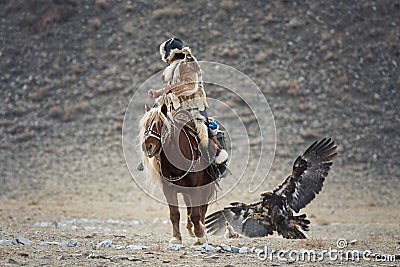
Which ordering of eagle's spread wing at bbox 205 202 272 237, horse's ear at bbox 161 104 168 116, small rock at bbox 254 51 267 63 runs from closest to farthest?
horse's ear at bbox 161 104 168 116
eagle's spread wing at bbox 205 202 272 237
small rock at bbox 254 51 267 63

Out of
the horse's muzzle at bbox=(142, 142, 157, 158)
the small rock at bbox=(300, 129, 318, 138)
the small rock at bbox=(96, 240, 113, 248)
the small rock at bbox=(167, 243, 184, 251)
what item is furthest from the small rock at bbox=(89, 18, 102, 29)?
the small rock at bbox=(167, 243, 184, 251)

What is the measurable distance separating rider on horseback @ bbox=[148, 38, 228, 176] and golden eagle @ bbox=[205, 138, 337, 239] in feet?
3.75

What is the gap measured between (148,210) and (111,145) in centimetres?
785

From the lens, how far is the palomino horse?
10.6 m

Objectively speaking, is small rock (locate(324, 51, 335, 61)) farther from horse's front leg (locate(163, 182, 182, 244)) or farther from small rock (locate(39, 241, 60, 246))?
small rock (locate(39, 241, 60, 246))

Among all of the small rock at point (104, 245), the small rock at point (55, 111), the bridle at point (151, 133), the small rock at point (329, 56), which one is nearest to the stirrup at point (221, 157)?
the bridle at point (151, 133)

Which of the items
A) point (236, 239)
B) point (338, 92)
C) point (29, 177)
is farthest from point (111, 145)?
point (236, 239)

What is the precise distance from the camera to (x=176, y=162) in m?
10.8

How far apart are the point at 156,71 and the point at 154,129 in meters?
26.1

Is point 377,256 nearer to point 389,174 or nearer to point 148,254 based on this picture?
point 148,254

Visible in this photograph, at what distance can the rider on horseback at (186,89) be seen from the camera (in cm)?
1103

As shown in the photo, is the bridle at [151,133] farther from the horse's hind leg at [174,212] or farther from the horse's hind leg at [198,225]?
the horse's hind leg at [198,225]

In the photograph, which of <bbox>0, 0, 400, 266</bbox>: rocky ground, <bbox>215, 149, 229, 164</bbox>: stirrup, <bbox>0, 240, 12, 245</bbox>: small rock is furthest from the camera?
<bbox>0, 0, 400, 266</bbox>: rocky ground

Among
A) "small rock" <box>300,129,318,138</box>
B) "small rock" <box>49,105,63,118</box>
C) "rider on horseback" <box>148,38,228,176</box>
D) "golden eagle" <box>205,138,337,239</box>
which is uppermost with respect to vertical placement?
"small rock" <box>49,105,63,118</box>
